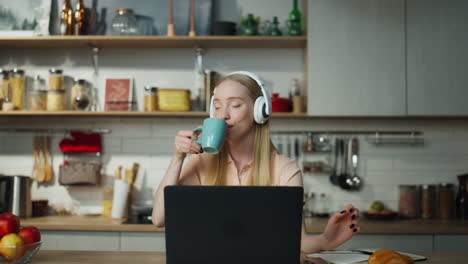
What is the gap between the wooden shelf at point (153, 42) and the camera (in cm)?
371

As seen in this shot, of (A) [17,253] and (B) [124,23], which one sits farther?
(B) [124,23]

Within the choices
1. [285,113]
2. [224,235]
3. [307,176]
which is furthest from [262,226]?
[307,176]

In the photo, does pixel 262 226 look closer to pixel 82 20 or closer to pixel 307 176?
pixel 307 176

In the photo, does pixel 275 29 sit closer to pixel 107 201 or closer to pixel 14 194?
pixel 107 201

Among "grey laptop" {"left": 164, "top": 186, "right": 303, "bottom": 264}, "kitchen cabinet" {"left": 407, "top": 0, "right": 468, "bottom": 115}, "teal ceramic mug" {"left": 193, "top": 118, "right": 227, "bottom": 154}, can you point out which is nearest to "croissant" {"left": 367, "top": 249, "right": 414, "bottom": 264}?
"grey laptop" {"left": 164, "top": 186, "right": 303, "bottom": 264}

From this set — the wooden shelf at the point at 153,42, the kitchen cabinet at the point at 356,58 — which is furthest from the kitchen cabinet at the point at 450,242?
the wooden shelf at the point at 153,42

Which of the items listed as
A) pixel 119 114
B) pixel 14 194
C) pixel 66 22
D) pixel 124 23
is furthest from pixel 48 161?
pixel 124 23

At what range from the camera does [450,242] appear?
3350 millimetres

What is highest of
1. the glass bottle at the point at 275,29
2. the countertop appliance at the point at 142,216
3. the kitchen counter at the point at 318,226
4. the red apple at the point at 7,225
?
the glass bottle at the point at 275,29

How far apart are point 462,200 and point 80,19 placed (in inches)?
117

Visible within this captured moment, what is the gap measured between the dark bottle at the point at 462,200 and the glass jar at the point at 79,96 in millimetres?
2715

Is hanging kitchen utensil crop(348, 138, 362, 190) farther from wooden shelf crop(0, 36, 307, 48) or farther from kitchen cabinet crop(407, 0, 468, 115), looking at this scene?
wooden shelf crop(0, 36, 307, 48)

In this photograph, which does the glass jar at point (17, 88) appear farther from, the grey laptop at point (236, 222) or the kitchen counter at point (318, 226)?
the grey laptop at point (236, 222)

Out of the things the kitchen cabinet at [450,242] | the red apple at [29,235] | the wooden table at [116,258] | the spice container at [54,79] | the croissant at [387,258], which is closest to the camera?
the croissant at [387,258]
